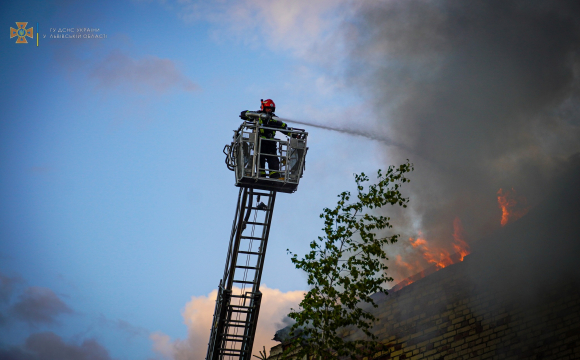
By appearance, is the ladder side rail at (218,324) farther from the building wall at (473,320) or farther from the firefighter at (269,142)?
the building wall at (473,320)

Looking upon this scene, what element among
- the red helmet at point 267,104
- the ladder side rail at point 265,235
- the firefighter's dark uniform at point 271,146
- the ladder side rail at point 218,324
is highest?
the red helmet at point 267,104

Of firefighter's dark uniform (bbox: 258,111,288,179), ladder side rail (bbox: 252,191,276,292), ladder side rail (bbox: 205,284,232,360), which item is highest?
firefighter's dark uniform (bbox: 258,111,288,179)

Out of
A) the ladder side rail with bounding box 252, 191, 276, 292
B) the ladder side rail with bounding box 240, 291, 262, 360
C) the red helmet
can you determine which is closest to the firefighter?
the red helmet

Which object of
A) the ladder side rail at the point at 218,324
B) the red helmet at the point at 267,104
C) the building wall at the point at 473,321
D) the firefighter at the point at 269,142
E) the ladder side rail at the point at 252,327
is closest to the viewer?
the building wall at the point at 473,321

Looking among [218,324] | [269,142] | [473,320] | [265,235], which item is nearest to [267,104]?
[269,142]

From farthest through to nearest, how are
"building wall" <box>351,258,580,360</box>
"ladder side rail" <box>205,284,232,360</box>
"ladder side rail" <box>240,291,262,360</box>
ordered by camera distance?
1. "ladder side rail" <box>240,291,262,360</box>
2. "ladder side rail" <box>205,284,232,360</box>
3. "building wall" <box>351,258,580,360</box>

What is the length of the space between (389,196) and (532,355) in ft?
13.5

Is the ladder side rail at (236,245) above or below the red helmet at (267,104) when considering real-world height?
below

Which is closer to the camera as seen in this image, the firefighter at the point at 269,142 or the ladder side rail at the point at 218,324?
the firefighter at the point at 269,142

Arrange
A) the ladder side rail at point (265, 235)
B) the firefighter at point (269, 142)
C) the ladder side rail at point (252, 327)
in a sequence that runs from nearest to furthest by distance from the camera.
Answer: the firefighter at point (269, 142)
the ladder side rail at point (265, 235)
the ladder side rail at point (252, 327)

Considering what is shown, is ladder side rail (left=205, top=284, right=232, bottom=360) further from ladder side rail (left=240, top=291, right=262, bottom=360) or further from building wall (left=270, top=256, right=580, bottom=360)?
building wall (left=270, top=256, right=580, bottom=360)

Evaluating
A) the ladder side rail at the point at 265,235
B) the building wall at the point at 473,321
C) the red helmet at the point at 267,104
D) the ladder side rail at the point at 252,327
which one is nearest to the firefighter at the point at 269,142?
the red helmet at the point at 267,104

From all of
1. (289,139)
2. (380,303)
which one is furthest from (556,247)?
(289,139)

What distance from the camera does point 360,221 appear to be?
12.1 metres
